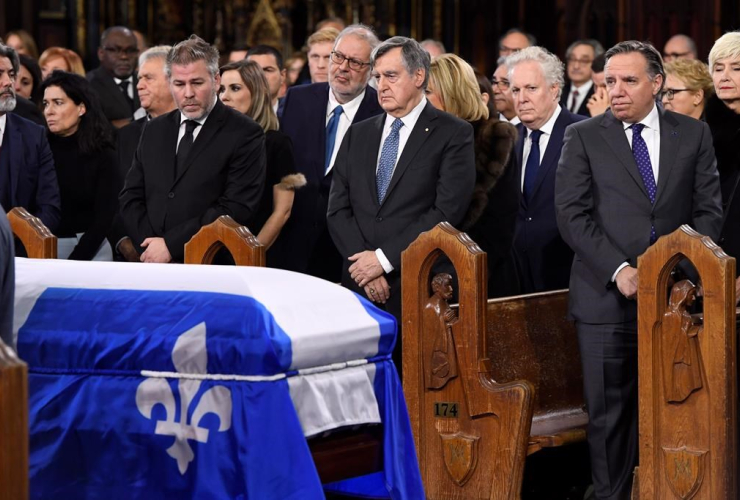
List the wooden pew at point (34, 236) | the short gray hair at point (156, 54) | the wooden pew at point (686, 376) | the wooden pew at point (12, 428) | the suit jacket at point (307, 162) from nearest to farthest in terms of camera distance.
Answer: the wooden pew at point (12, 428)
the wooden pew at point (686, 376)
the wooden pew at point (34, 236)
the suit jacket at point (307, 162)
the short gray hair at point (156, 54)

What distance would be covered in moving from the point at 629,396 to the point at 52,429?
2418 mm

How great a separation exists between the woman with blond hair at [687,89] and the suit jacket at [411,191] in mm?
1478

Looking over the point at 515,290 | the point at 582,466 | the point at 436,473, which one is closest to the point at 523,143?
the point at 515,290

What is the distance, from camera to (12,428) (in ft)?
8.71

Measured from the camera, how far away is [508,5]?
12961 millimetres

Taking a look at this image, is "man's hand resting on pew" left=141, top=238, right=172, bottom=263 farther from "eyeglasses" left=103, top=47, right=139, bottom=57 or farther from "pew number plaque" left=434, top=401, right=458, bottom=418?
"eyeglasses" left=103, top=47, right=139, bottom=57

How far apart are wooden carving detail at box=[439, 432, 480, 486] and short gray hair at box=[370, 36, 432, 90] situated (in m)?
1.51

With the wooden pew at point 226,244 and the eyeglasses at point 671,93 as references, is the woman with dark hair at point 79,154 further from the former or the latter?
the eyeglasses at point 671,93

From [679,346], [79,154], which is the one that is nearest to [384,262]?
[679,346]

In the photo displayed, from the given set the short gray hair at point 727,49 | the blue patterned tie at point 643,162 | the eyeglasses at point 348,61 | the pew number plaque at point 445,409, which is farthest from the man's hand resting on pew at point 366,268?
the short gray hair at point 727,49

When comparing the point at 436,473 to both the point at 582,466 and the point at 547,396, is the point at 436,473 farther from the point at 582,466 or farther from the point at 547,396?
the point at 582,466

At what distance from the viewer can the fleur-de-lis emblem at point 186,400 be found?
352 cm

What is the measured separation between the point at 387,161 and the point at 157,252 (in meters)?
1.05

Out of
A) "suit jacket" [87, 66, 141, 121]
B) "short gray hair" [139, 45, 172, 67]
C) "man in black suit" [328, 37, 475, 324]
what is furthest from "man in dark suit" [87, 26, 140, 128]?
"man in black suit" [328, 37, 475, 324]
